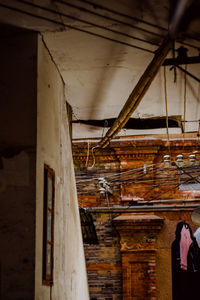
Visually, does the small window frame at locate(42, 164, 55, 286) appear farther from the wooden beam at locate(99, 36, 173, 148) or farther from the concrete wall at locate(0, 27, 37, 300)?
the wooden beam at locate(99, 36, 173, 148)

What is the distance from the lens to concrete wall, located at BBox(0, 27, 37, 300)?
10.7 ft

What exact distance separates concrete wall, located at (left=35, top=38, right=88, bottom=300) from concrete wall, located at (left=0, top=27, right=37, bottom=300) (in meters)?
0.08

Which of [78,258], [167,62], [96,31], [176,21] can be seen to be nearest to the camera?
[176,21]

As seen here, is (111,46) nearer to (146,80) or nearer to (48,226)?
(146,80)

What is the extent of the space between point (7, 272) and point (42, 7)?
7.81 ft

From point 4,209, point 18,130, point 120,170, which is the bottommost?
point 4,209

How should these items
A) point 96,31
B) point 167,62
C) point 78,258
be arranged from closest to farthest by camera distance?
point 96,31 → point 167,62 → point 78,258

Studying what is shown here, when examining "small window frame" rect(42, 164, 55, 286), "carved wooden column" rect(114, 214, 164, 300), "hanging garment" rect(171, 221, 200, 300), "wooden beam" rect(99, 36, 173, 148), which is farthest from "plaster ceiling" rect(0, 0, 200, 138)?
"carved wooden column" rect(114, 214, 164, 300)

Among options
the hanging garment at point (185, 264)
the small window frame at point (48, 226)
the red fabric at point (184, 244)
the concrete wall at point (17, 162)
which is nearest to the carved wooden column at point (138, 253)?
the hanging garment at point (185, 264)

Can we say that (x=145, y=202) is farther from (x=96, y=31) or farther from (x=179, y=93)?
(x=96, y=31)

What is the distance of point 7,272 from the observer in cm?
327

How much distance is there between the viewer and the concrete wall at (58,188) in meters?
3.59

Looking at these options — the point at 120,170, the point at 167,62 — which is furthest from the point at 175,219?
the point at 167,62

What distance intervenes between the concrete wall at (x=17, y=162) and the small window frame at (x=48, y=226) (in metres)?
0.32
